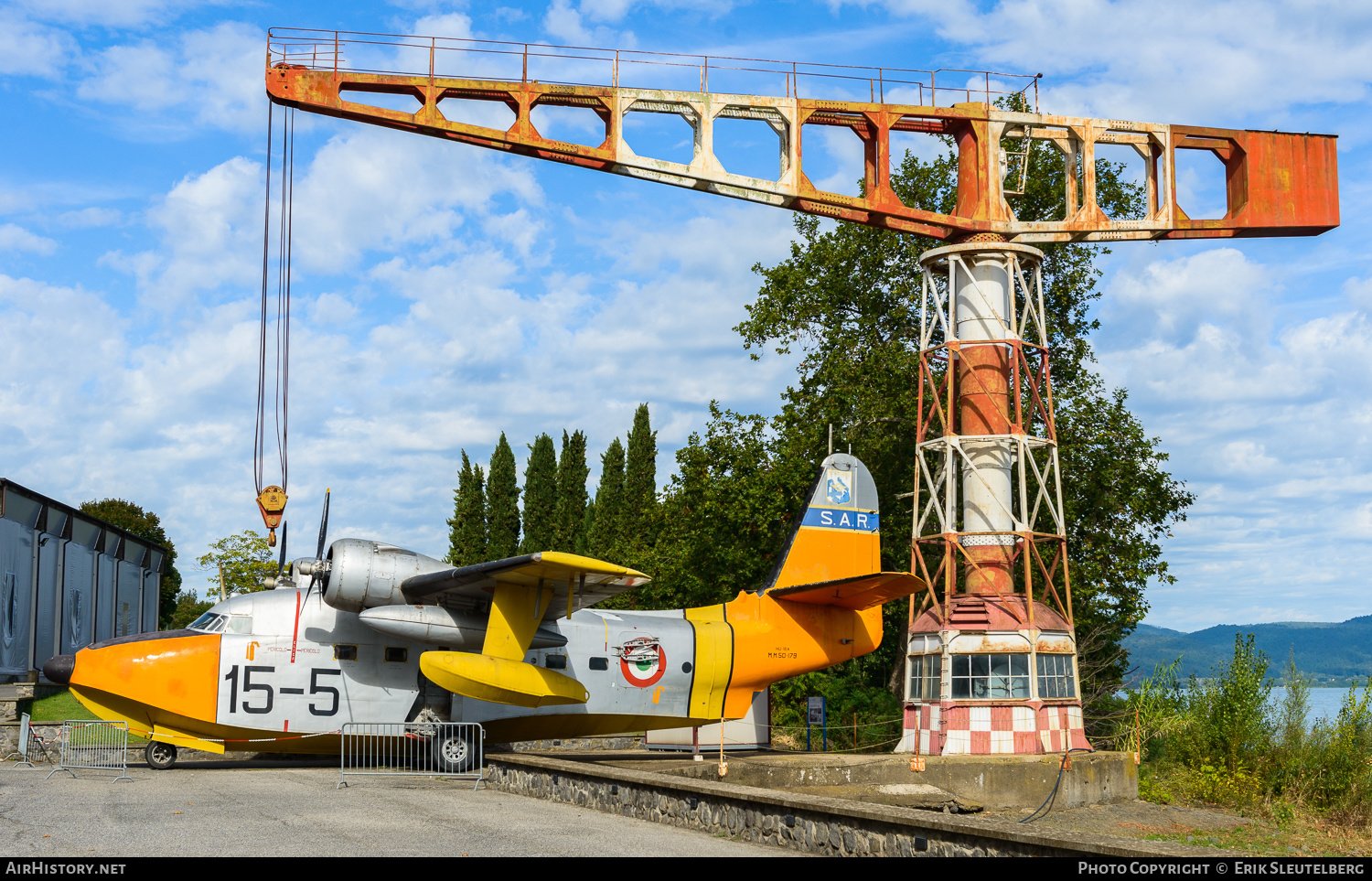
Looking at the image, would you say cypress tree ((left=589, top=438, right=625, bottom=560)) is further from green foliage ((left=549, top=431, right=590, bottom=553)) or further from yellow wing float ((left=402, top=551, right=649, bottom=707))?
yellow wing float ((left=402, top=551, right=649, bottom=707))

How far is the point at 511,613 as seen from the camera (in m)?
19.0

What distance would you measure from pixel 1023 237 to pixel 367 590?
16.1 m

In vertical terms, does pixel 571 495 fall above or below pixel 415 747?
above

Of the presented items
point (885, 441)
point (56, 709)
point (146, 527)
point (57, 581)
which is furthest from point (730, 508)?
point (146, 527)

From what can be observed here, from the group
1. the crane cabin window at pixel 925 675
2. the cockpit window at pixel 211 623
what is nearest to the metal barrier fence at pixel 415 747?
the cockpit window at pixel 211 623

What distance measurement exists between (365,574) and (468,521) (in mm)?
46272

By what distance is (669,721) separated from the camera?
2178 cm

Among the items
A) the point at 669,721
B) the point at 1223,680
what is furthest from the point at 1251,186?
the point at 669,721

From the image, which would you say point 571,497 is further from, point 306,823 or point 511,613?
point 306,823

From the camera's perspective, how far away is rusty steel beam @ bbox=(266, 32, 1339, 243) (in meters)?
22.9

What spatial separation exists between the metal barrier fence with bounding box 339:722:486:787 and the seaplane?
0.28 feet

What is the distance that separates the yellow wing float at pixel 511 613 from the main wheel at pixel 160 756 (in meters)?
5.55

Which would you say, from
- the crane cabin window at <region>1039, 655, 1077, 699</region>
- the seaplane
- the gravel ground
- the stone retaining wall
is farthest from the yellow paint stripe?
the crane cabin window at <region>1039, 655, 1077, 699</region>

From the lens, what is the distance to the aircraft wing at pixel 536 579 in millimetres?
17516
